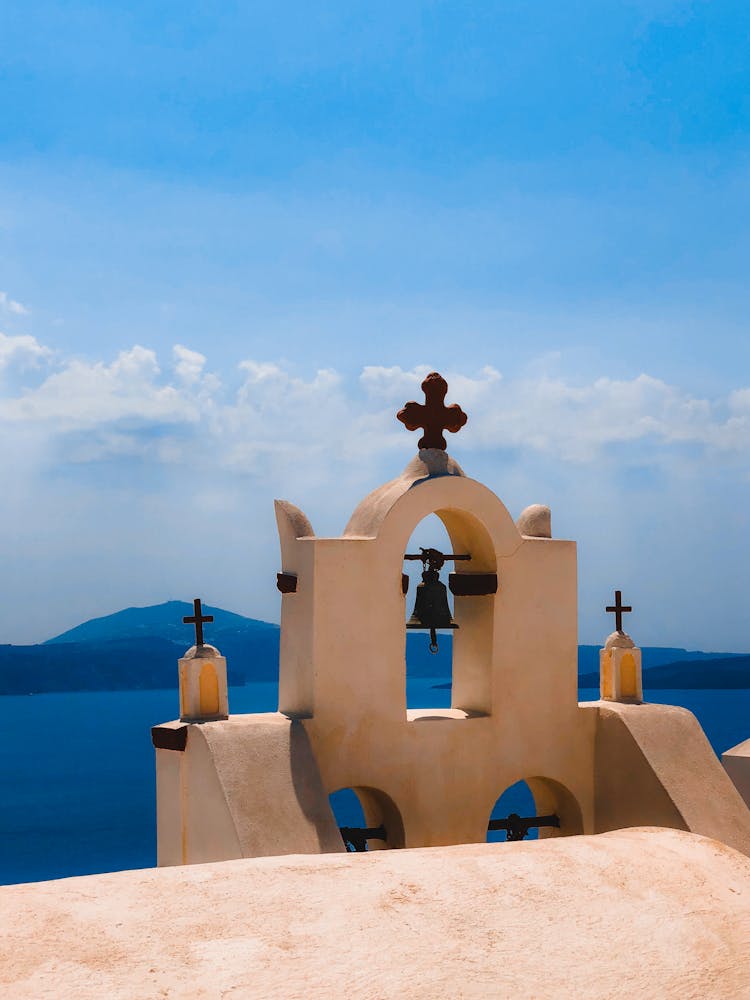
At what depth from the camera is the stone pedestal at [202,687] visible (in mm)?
9289

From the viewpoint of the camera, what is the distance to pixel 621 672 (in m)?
10.9

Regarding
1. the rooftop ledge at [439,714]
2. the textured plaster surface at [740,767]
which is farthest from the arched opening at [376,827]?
the textured plaster surface at [740,767]

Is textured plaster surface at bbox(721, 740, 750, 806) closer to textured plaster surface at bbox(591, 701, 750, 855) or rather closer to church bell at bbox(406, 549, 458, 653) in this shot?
textured plaster surface at bbox(591, 701, 750, 855)

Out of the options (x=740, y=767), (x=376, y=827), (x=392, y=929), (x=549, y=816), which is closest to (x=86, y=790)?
(x=740, y=767)

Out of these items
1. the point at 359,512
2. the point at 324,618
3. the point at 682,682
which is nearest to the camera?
the point at 324,618

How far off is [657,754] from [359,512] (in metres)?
3.07

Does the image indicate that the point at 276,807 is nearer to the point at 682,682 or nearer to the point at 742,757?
the point at 742,757

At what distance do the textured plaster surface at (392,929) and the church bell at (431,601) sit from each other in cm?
386

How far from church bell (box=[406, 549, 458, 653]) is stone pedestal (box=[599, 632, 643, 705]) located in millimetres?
1755

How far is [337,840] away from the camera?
850cm

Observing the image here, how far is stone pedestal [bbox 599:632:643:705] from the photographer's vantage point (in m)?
10.8

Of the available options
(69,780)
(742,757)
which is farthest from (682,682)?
(742,757)

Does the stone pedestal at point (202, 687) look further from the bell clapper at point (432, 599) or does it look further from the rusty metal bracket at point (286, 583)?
the bell clapper at point (432, 599)

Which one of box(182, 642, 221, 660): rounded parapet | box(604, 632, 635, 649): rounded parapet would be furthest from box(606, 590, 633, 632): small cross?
box(182, 642, 221, 660): rounded parapet
